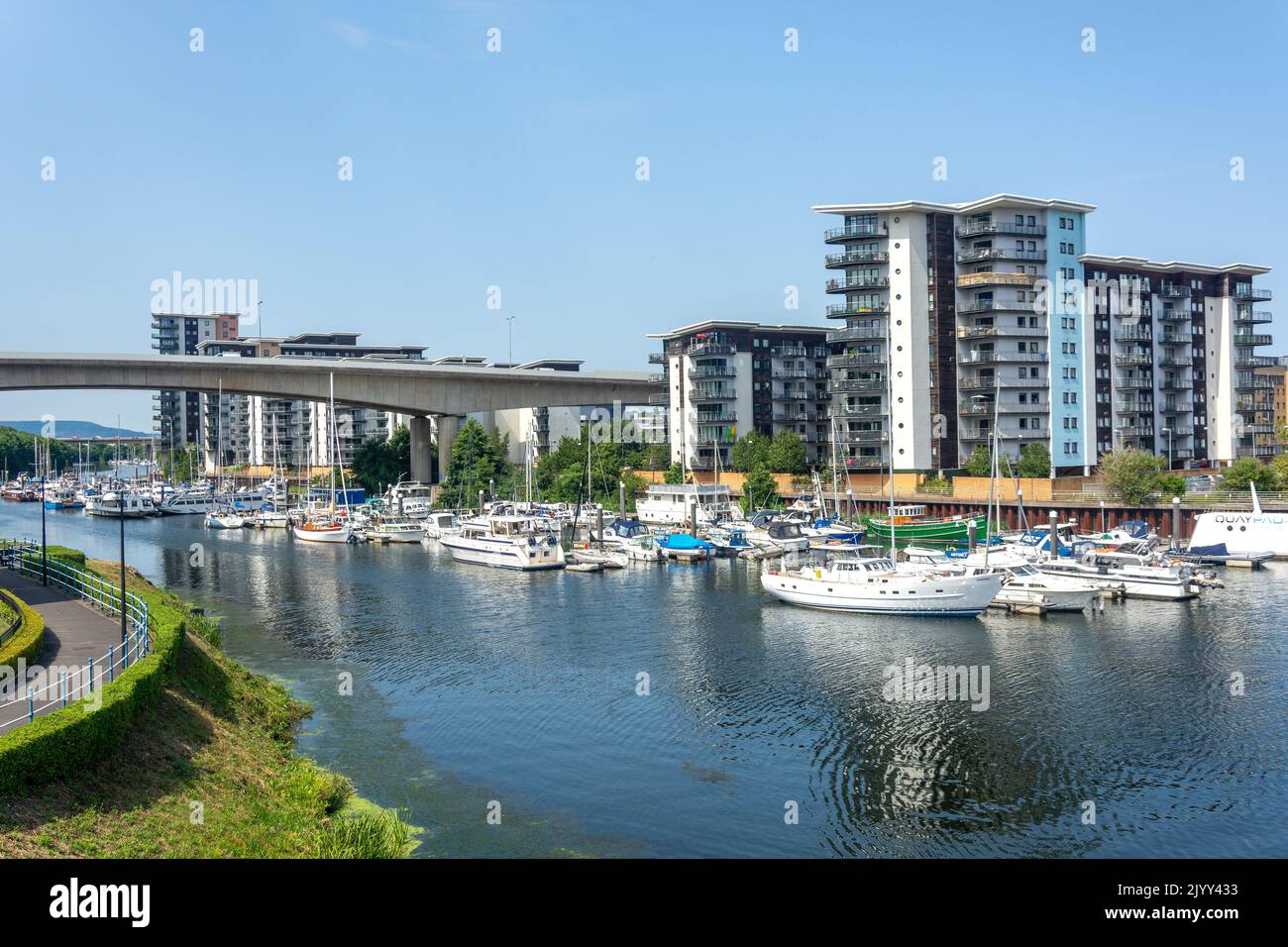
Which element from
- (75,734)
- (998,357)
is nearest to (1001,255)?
(998,357)

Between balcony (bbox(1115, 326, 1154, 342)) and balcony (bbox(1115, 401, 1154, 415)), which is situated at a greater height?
balcony (bbox(1115, 326, 1154, 342))

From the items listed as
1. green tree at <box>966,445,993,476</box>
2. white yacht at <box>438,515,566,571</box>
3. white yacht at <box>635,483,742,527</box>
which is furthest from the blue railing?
green tree at <box>966,445,993,476</box>

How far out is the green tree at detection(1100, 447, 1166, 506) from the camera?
259ft

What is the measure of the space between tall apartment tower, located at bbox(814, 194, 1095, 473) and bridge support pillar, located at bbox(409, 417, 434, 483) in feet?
166

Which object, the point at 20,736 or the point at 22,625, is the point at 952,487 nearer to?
the point at 22,625

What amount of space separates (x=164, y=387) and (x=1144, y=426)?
90654mm

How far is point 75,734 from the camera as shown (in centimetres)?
2025

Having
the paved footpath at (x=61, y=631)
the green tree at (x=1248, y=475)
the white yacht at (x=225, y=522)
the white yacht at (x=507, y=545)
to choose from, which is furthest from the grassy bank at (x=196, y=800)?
the white yacht at (x=225, y=522)

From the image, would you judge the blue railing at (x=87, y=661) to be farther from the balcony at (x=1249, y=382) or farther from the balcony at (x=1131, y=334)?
the balcony at (x=1249, y=382)

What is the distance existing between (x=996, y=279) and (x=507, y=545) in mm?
47402

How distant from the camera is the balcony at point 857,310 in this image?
95188mm

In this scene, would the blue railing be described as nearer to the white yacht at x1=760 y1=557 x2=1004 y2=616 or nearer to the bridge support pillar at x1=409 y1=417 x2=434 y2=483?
the white yacht at x1=760 y1=557 x2=1004 y2=616

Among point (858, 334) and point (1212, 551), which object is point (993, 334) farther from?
point (1212, 551)
